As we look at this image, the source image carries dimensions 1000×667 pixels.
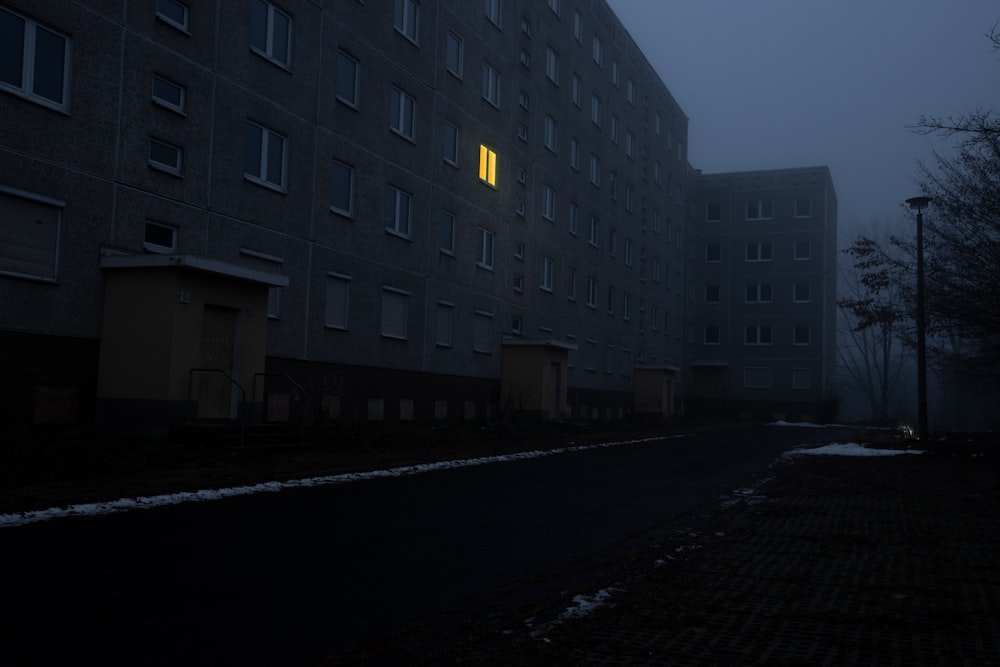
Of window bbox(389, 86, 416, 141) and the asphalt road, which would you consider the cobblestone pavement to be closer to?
the asphalt road

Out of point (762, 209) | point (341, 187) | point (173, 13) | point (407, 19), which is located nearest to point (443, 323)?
point (341, 187)

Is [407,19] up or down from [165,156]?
up

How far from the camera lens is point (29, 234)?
15195mm

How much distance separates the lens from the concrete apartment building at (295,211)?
15.7 meters

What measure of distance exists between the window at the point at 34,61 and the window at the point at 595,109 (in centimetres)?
3274

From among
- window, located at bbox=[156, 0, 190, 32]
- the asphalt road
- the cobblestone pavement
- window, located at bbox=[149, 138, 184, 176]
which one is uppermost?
window, located at bbox=[156, 0, 190, 32]

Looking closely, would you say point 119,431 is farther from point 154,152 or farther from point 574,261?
point 574,261

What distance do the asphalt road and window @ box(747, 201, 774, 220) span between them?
198 feet

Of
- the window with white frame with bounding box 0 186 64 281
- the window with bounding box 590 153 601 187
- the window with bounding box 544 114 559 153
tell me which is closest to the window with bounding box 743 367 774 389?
the window with bounding box 590 153 601 187

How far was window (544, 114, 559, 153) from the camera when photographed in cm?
3959

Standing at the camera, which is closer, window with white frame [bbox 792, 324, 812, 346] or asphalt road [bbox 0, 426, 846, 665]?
asphalt road [bbox 0, 426, 846, 665]

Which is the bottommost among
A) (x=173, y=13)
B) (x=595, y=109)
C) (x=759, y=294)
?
(x=173, y=13)

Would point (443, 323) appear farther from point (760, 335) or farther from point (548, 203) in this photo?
point (760, 335)

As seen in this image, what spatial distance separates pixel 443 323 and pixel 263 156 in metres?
9.93
